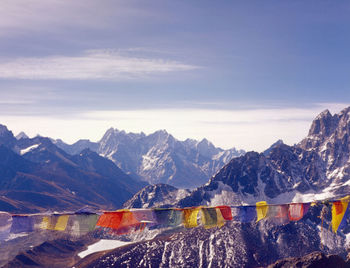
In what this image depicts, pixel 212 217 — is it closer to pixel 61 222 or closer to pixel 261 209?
pixel 261 209

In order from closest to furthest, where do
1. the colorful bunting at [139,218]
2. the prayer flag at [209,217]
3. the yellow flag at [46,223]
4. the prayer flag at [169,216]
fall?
the colorful bunting at [139,218]
the yellow flag at [46,223]
the prayer flag at [169,216]
the prayer flag at [209,217]

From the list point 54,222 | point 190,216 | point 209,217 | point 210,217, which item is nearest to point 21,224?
point 54,222

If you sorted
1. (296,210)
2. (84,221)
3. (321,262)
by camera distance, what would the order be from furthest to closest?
(321,262)
(296,210)
(84,221)

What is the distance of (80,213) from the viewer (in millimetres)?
42812

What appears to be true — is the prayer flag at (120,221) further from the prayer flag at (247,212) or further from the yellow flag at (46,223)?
the prayer flag at (247,212)

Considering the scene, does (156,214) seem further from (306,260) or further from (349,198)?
(306,260)

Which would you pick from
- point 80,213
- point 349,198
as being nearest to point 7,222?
point 80,213

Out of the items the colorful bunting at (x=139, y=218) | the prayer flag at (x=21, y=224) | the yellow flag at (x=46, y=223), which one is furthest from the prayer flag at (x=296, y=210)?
the prayer flag at (x=21, y=224)

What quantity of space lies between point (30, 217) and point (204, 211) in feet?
78.3

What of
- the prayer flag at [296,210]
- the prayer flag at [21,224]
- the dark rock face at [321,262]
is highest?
the prayer flag at [296,210]

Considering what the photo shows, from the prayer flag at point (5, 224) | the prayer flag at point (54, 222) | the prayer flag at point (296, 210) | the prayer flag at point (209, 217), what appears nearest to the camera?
the prayer flag at point (5, 224)

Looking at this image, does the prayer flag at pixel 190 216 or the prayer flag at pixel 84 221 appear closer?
the prayer flag at pixel 84 221

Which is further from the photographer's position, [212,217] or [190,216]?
[212,217]

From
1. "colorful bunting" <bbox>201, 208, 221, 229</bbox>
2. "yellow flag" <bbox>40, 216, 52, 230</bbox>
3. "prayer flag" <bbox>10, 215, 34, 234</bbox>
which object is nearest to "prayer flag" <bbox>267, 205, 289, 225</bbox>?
"colorful bunting" <bbox>201, 208, 221, 229</bbox>
